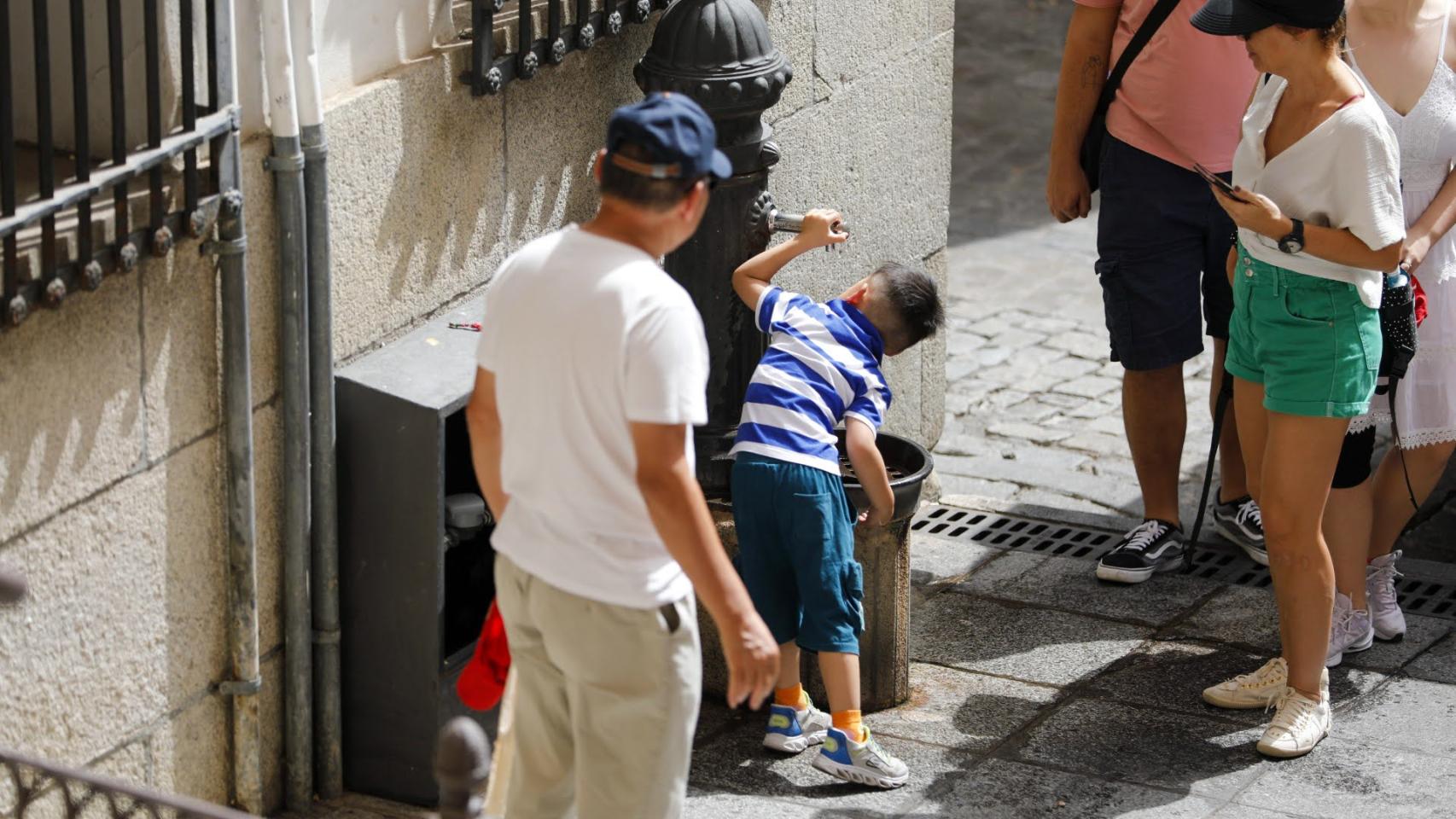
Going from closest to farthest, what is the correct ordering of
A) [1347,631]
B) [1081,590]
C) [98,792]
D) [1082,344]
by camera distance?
[98,792]
[1347,631]
[1081,590]
[1082,344]

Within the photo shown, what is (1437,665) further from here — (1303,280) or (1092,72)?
(1092,72)

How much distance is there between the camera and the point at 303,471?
176 inches

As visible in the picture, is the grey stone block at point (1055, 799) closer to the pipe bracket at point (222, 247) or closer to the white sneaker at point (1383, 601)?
the white sneaker at point (1383, 601)

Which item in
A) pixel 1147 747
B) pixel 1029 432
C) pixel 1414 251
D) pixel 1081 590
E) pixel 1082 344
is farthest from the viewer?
pixel 1082 344

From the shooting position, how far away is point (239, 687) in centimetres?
444

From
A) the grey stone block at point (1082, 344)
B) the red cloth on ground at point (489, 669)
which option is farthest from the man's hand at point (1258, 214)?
the grey stone block at point (1082, 344)

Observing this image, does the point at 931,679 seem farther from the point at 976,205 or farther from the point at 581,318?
the point at 976,205

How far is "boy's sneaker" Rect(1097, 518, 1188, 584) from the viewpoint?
20.5 feet

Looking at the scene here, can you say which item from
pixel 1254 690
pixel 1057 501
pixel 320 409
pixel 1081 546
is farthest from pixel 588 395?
pixel 1057 501

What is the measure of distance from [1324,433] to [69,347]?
293 centimetres

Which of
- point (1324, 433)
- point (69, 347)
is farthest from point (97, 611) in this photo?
point (1324, 433)

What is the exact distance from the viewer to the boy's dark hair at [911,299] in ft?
15.7

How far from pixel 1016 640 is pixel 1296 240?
165 cm

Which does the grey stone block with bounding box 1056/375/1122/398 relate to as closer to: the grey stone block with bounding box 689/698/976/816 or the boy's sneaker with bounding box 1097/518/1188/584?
the boy's sneaker with bounding box 1097/518/1188/584
